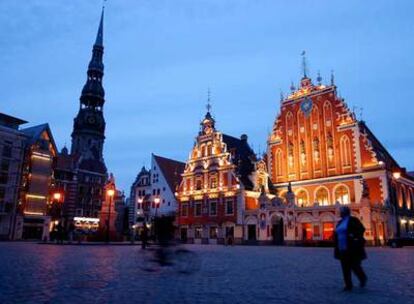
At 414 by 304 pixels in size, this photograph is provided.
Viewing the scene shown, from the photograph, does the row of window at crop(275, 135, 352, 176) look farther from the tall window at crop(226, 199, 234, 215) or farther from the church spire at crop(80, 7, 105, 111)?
the church spire at crop(80, 7, 105, 111)

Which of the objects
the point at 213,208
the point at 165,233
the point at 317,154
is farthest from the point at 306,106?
the point at 165,233

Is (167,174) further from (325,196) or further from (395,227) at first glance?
(395,227)

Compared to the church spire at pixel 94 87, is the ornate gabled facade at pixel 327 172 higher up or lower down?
lower down

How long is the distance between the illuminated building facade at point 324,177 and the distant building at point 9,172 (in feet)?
111

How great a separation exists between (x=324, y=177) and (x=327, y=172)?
0.69 metres

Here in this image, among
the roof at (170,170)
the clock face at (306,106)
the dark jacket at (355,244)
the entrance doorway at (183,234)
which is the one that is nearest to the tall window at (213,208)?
the entrance doorway at (183,234)

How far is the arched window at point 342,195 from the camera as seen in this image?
42625 mm

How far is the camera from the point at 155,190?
6334 centimetres

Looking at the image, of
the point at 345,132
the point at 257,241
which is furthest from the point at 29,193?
the point at 345,132

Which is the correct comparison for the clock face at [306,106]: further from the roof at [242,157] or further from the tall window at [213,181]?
the tall window at [213,181]

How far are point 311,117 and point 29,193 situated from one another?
141 ft

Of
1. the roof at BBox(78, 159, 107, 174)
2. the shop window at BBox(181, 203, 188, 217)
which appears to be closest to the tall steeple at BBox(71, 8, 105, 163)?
the roof at BBox(78, 159, 107, 174)

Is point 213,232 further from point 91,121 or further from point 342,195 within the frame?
point 91,121

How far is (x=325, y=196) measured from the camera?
4478cm
